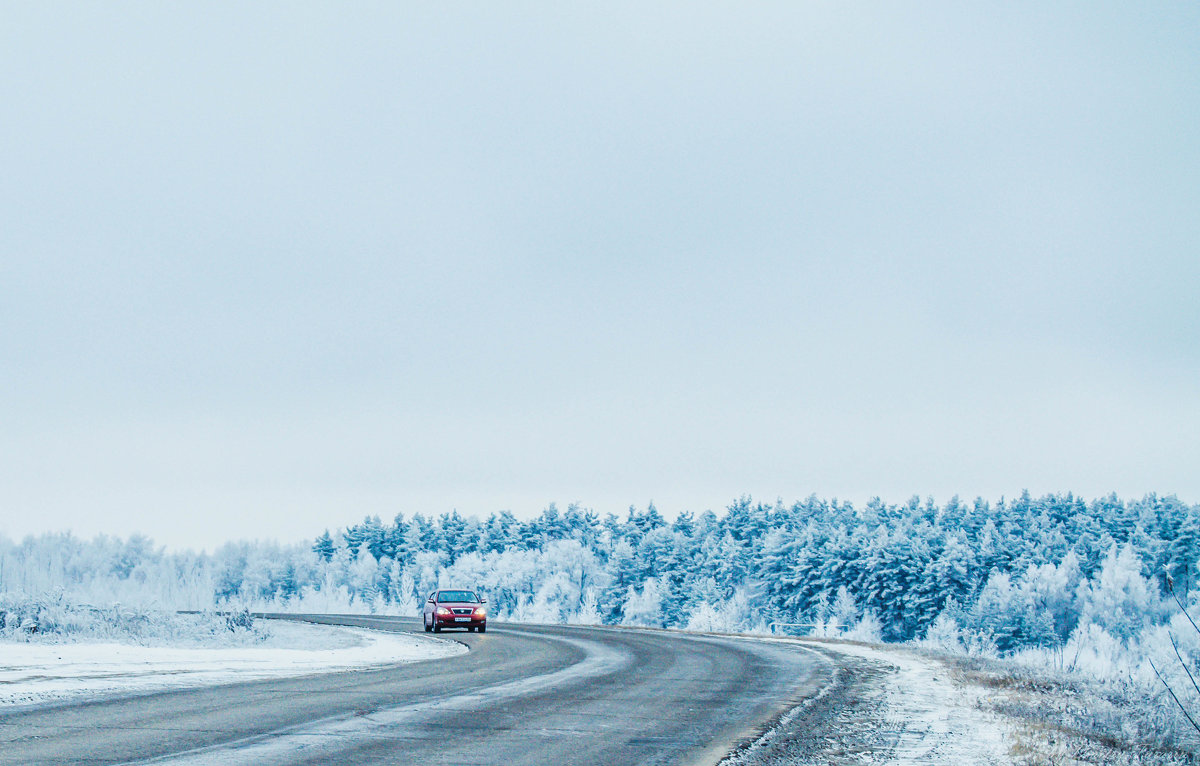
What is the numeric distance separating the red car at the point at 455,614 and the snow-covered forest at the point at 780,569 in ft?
32.2

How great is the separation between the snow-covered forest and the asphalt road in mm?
20489

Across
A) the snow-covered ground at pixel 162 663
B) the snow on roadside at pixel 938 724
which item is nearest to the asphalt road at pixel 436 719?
the snow-covered ground at pixel 162 663

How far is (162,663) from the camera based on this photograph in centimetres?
1884

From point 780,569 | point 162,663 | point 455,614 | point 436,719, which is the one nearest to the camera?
point 436,719

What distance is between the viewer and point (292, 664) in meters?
19.9

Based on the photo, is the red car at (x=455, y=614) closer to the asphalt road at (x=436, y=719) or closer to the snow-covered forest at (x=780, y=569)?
the snow-covered forest at (x=780, y=569)

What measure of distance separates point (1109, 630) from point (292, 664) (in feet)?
268

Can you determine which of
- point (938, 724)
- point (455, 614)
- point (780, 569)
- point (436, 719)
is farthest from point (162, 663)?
point (780, 569)

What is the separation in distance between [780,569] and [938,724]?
281ft

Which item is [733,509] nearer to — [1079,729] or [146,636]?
[146,636]

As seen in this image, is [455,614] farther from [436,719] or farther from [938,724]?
[938,724]

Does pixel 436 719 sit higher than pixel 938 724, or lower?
higher

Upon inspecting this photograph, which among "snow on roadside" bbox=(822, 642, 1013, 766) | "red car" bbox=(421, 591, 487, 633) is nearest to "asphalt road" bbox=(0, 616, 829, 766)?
"snow on roadside" bbox=(822, 642, 1013, 766)

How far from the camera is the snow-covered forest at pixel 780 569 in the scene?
267ft
